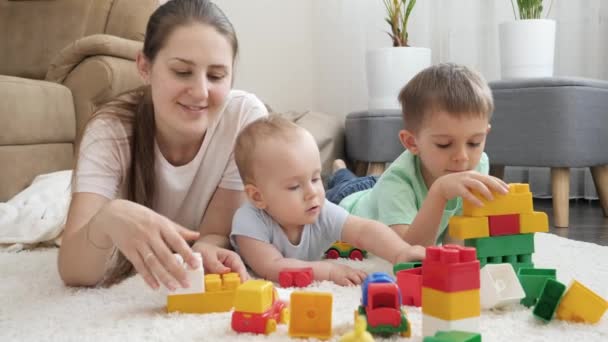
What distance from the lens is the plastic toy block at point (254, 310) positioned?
81 centimetres

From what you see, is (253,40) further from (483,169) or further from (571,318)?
(571,318)

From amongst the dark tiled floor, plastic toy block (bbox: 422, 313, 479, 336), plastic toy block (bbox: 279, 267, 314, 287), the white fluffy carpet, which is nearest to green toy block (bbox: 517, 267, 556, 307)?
the white fluffy carpet

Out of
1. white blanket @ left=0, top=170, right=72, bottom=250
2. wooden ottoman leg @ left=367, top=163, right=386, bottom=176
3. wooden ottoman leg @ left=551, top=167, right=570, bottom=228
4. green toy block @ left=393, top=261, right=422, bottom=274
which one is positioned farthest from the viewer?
wooden ottoman leg @ left=367, top=163, right=386, bottom=176

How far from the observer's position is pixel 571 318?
85 cm

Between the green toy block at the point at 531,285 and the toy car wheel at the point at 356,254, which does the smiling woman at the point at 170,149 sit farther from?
the green toy block at the point at 531,285

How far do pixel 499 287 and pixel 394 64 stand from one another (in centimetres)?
199

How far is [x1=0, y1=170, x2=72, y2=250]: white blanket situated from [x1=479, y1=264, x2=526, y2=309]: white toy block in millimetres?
1056

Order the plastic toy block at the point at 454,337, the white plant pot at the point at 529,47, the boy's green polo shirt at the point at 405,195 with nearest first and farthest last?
the plastic toy block at the point at 454,337 < the boy's green polo shirt at the point at 405,195 < the white plant pot at the point at 529,47

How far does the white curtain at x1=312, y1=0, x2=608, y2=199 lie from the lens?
2.70 meters

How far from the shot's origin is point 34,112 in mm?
2301

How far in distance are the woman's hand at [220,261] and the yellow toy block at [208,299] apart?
4.5 inches

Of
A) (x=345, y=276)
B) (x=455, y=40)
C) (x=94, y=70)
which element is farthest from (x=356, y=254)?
(x=455, y=40)

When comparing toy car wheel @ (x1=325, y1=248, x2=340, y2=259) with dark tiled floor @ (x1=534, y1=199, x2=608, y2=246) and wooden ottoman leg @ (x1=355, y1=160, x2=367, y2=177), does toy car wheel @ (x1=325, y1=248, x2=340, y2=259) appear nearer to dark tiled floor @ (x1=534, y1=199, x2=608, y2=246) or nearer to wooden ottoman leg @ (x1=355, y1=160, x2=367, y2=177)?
dark tiled floor @ (x1=534, y1=199, x2=608, y2=246)

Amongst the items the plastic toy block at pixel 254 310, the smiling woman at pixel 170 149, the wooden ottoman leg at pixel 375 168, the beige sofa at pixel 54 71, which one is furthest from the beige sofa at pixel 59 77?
the plastic toy block at pixel 254 310
